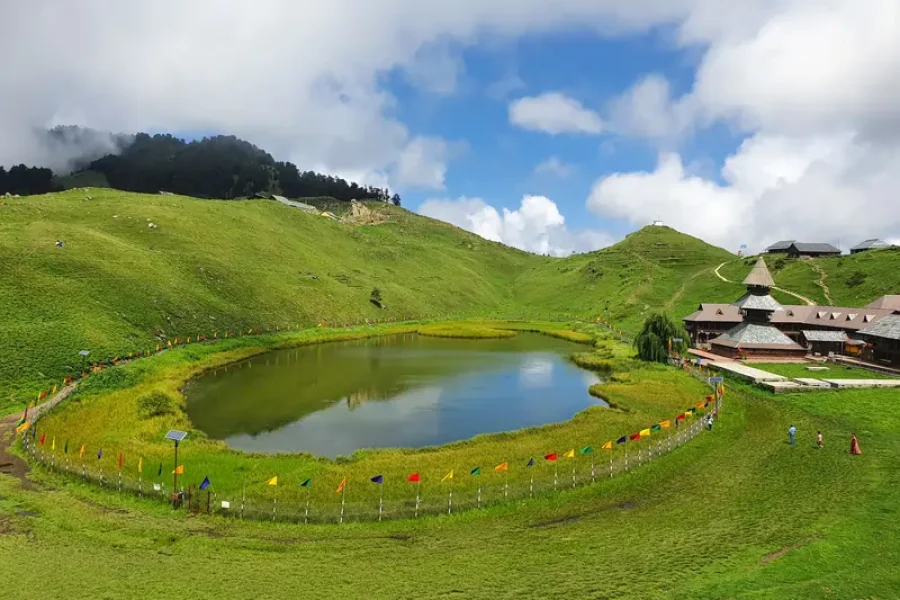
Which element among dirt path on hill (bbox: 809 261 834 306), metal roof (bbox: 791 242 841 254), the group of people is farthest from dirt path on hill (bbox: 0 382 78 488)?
metal roof (bbox: 791 242 841 254)

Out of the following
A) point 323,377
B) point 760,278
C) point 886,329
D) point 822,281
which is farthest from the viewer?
point 822,281

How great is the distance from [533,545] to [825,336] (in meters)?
81.5

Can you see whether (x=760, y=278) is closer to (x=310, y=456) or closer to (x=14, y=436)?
(x=310, y=456)

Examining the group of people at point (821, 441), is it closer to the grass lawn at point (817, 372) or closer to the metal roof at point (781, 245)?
the grass lawn at point (817, 372)

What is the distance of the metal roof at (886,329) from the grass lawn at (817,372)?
636cm

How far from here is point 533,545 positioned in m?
25.1

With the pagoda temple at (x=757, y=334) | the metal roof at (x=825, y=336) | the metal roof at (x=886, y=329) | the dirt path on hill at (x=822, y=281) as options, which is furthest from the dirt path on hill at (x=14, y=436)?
the dirt path on hill at (x=822, y=281)

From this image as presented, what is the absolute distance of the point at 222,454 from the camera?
38.1m

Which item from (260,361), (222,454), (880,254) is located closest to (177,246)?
(260,361)

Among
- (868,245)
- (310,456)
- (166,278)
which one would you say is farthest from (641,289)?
(310,456)

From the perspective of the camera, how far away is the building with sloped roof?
485ft

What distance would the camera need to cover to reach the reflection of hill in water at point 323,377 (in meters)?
51.0

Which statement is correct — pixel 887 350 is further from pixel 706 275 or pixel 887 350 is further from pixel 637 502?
pixel 706 275

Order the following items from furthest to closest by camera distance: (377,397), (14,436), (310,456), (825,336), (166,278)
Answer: (166,278) < (825,336) < (377,397) < (14,436) < (310,456)
